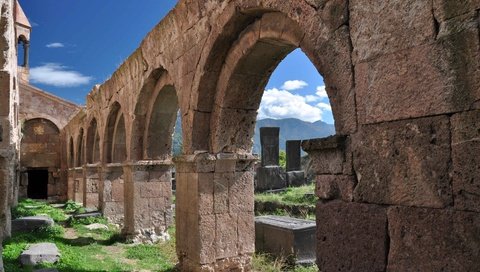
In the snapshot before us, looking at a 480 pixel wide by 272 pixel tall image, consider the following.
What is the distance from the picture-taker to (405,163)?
102 inches

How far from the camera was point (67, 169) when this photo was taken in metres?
21.5

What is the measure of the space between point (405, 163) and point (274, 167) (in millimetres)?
12253

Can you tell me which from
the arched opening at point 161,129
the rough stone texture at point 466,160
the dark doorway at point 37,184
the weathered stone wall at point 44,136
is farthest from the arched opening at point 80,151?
the rough stone texture at point 466,160

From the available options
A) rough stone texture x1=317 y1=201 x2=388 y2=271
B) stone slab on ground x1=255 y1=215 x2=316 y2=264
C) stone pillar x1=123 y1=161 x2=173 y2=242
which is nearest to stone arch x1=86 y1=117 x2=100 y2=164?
stone pillar x1=123 y1=161 x2=173 y2=242

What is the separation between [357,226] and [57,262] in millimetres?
5353

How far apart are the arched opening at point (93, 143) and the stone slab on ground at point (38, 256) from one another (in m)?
8.45

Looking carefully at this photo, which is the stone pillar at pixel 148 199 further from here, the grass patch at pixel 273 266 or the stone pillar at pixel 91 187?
the stone pillar at pixel 91 187

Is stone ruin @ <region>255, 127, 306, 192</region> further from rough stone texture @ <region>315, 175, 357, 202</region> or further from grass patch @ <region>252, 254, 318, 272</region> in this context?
rough stone texture @ <region>315, 175, 357, 202</region>

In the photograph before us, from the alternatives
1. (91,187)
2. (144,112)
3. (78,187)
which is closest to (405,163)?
(144,112)

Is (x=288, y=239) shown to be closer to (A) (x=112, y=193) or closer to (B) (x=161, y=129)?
(B) (x=161, y=129)

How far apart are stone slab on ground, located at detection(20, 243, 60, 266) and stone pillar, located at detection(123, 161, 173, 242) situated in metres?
2.15

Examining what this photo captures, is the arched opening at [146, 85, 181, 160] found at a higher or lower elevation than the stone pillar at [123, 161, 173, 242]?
higher

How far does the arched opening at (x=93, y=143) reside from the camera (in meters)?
15.1

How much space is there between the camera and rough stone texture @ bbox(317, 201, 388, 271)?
272 centimetres
